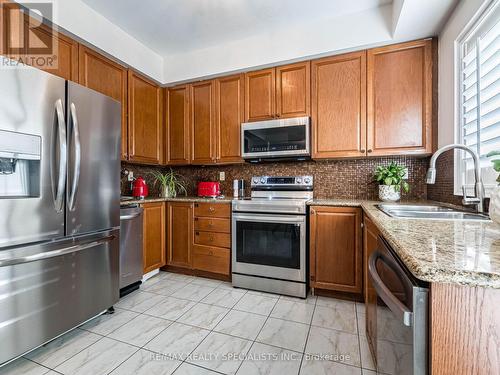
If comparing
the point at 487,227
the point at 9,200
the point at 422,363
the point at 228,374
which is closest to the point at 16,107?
the point at 9,200

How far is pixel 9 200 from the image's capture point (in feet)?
4.10

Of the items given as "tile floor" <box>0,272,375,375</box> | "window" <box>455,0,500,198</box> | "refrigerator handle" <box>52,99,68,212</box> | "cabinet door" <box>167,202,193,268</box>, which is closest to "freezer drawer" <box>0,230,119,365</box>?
"tile floor" <box>0,272,375,375</box>

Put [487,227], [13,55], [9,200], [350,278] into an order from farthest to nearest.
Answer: [350,278] → [13,55] → [9,200] → [487,227]

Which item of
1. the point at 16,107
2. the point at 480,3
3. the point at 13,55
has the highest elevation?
the point at 480,3

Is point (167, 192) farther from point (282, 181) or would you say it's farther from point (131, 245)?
point (282, 181)

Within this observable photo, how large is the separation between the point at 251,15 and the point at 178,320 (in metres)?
2.65

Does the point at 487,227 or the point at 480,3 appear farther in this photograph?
the point at 480,3

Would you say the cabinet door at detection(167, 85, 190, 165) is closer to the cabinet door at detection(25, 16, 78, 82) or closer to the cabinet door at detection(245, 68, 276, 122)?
Answer: the cabinet door at detection(245, 68, 276, 122)

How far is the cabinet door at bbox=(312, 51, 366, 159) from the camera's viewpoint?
2260mm

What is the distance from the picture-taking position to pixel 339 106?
2.32 metres

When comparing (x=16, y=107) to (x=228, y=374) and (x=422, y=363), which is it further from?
(x=422, y=363)

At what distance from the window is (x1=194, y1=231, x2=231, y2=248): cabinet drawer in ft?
6.44

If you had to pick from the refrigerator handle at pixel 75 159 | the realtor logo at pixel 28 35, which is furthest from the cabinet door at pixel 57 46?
the refrigerator handle at pixel 75 159

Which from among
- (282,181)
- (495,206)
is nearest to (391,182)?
(282,181)
